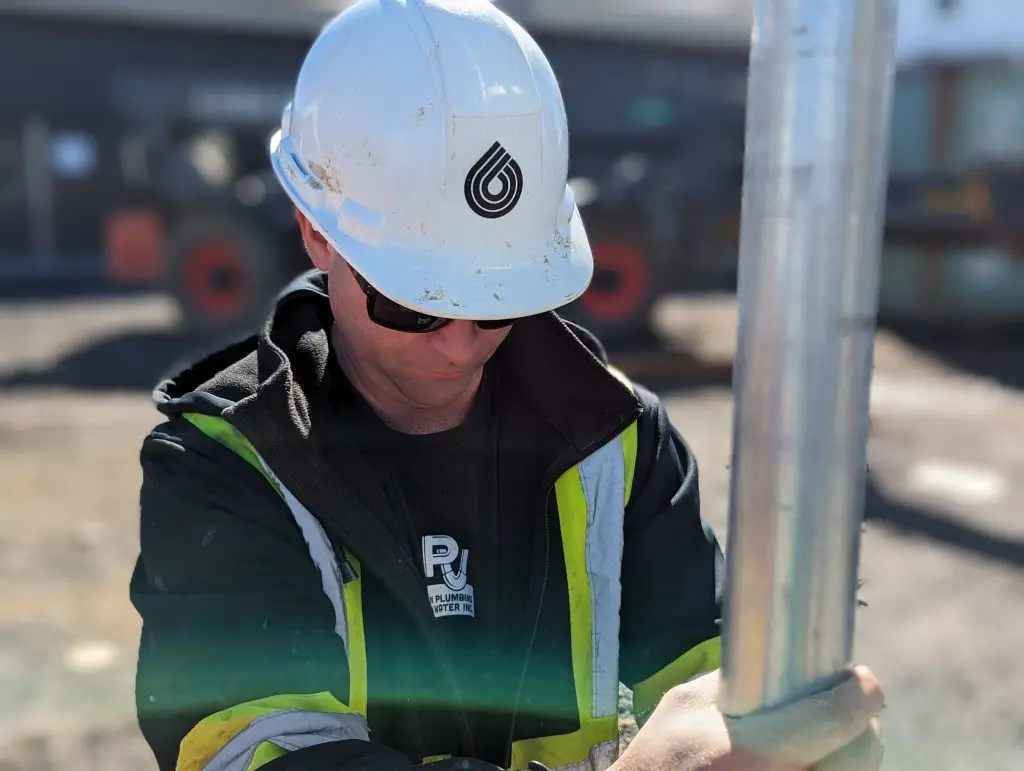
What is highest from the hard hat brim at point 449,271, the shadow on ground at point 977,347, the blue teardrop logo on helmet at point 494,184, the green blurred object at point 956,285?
the blue teardrop logo on helmet at point 494,184

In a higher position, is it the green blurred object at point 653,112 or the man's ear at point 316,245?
the green blurred object at point 653,112

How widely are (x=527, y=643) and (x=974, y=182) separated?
8.78 m

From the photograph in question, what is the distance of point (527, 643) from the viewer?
4.42 feet

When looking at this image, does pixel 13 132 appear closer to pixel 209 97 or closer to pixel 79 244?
pixel 79 244

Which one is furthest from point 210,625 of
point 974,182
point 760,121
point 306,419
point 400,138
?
point 974,182

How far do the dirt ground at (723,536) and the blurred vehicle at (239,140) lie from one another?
3.02ft

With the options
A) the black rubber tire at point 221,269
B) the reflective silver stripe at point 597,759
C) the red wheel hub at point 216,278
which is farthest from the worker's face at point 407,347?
the red wheel hub at point 216,278

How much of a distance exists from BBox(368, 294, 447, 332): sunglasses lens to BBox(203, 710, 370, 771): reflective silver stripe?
44 cm

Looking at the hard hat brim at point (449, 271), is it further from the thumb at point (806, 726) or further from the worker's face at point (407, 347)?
the thumb at point (806, 726)

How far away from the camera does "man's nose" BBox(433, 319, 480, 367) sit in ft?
4.38

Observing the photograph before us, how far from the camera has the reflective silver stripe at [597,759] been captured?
4.50ft

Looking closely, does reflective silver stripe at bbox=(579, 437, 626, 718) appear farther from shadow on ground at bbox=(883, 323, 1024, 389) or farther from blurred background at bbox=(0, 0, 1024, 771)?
shadow on ground at bbox=(883, 323, 1024, 389)

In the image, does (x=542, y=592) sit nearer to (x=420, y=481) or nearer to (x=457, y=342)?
(x=420, y=481)

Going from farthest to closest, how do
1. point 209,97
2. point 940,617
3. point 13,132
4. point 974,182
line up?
1. point 13,132
2. point 209,97
3. point 974,182
4. point 940,617
